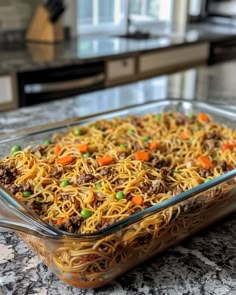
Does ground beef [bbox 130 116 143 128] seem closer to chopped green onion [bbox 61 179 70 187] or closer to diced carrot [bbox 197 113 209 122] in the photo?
diced carrot [bbox 197 113 209 122]

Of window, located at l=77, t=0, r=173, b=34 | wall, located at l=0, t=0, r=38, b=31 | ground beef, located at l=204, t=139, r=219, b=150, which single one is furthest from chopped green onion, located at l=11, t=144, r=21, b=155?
window, located at l=77, t=0, r=173, b=34

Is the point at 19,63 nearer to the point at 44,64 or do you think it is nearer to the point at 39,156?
A: the point at 44,64

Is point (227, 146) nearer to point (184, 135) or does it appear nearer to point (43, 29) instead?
point (184, 135)

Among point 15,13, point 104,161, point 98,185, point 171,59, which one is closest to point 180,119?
point 104,161

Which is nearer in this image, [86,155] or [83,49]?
[86,155]

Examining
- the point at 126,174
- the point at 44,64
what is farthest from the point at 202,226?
the point at 44,64
